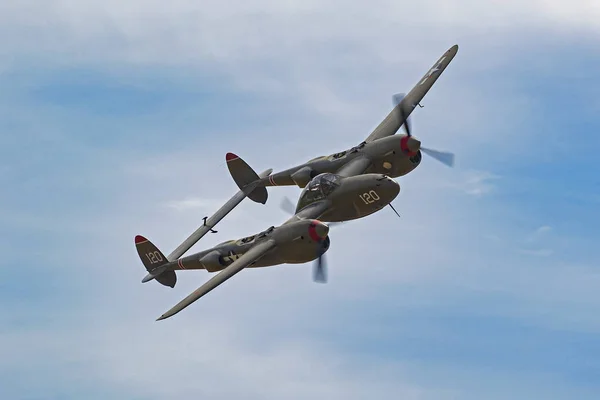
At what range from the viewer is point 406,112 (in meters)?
85.9

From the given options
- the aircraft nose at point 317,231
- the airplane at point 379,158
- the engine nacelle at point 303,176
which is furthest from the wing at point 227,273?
the engine nacelle at point 303,176

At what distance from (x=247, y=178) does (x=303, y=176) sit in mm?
5469

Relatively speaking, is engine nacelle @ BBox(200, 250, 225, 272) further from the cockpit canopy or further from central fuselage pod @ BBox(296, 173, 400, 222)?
the cockpit canopy

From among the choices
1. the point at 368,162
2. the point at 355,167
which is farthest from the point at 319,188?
the point at 368,162

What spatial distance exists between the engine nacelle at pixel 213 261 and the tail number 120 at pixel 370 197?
10154 millimetres

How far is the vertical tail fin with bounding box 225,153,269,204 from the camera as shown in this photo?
287 feet

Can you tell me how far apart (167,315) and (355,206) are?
15188 mm

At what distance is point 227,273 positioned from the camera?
7150 centimetres

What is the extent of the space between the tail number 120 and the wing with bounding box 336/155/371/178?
174 inches

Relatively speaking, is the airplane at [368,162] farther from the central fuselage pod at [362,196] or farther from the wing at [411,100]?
the central fuselage pod at [362,196]

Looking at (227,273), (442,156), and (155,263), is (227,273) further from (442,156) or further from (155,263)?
(442,156)

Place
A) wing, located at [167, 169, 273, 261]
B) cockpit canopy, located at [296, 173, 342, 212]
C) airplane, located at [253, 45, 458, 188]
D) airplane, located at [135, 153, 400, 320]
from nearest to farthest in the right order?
airplane, located at [135, 153, 400, 320]
cockpit canopy, located at [296, 173, 342, 212]
airplane, located at [253, 45, 458, 188]
wing, located at [167, 169, 273, 261]

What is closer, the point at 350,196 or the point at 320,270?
the point at 320,270

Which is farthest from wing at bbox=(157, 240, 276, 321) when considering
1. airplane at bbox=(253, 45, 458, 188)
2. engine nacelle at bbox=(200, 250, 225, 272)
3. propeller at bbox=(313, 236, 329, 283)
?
airplane at bbox=(253, 45, 458, 188)
